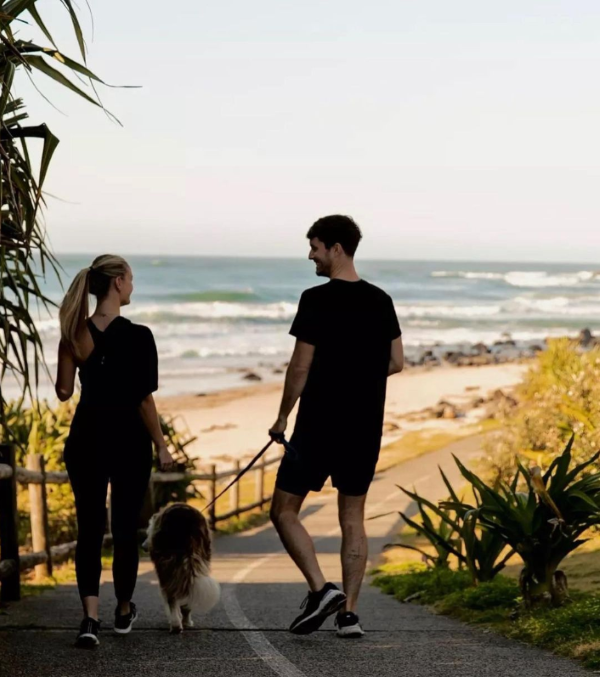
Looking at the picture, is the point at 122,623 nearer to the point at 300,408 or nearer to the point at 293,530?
the point at 293,530

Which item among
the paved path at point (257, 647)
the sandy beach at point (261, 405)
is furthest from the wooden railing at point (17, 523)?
the sandy beach at point (261, 405)

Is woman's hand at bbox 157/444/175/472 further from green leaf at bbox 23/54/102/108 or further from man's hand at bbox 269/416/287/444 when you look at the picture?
green leaf at bbox 23/54/102/108

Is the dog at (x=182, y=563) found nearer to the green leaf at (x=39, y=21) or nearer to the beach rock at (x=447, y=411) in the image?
the green leaf at (x=39, y=21)

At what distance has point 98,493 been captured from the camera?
228 inches

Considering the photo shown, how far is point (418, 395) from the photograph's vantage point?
37.1 metres

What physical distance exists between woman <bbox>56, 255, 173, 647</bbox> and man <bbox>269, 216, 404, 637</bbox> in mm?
708

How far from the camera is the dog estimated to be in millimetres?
6141

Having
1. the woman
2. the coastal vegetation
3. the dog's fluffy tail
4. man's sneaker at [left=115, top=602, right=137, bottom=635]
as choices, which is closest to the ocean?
the coastal vegetation

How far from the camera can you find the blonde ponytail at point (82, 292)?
5656mm

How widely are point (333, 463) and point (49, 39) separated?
2.51m

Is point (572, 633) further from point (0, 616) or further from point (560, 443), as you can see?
point (560, 443)

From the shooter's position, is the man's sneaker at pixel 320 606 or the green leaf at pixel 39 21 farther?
the man's sneaker at pixel 320 606

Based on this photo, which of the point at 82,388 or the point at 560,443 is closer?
the point at 82,388

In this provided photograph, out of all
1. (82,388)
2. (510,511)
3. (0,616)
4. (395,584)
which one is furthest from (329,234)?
(395,584)
